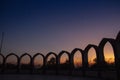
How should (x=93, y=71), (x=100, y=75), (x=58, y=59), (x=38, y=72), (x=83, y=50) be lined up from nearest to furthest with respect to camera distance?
1. (x=100, y=75)
2. (x=93, y=71)
3. (x=83, y=50)
4. (x=58, y=59)
5. (x=38, y=72)

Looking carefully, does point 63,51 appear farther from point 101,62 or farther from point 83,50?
point 101,62

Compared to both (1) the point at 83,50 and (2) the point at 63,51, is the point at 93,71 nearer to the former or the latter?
(1) the point at 83,50

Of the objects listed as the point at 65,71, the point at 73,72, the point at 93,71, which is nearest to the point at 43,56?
the point at 65,71

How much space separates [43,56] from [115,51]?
37.9 ft

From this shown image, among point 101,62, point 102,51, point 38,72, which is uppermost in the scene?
point 102,51

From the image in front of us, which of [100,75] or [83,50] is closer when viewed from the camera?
[100,75]

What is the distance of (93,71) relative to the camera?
13.3 m

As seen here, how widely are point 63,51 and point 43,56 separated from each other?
328 cm

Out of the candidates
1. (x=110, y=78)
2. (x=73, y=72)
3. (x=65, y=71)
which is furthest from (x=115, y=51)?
(x=65, y=71)

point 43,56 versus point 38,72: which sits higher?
point 43,56

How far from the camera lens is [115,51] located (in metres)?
9.83

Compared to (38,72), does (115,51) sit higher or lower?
higher

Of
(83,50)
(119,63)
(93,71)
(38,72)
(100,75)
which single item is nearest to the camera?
(119,63)

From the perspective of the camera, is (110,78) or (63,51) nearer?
(110,78)
